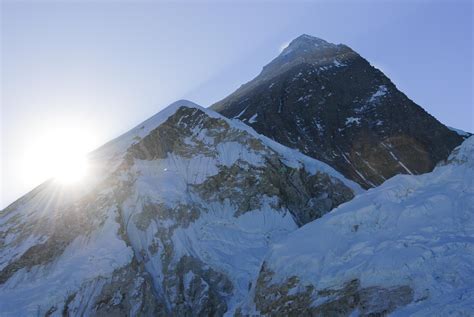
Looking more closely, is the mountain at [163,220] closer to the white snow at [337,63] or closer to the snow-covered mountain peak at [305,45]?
the white snow at [337,63]

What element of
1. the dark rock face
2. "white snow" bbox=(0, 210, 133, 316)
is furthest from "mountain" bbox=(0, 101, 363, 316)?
the dark rock face

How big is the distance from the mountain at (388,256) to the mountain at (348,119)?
41.7m

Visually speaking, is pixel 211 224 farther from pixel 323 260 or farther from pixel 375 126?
pixel 375 126

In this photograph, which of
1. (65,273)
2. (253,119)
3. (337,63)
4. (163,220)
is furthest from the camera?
(337,63)

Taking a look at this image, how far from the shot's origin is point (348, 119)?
87750 millimetres

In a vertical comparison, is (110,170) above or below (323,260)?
above

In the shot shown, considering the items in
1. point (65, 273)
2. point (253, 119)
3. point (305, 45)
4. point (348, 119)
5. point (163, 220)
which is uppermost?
→ point (305, 45)

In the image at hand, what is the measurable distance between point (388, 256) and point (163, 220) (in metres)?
23.7

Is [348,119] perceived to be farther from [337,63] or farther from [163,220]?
[163,220]

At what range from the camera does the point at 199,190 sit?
160 ft

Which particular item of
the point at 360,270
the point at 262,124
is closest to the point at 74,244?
the point at 360,270

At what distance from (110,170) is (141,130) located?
7.21 m

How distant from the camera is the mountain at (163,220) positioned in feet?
129

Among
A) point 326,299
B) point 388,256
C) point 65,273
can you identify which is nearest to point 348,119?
point 65,273
